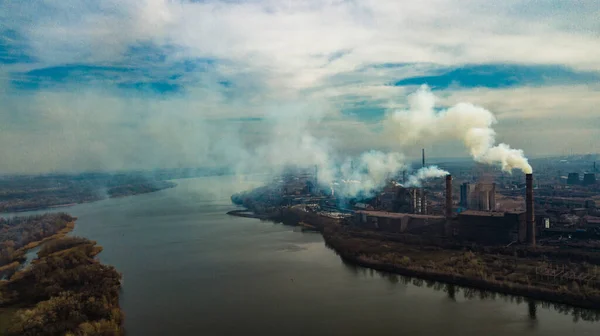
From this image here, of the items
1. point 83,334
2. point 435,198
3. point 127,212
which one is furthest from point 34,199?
point 83,334

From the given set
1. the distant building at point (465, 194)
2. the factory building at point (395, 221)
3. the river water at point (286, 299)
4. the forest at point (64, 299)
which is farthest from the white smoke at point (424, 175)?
the forest at point (64, 299)

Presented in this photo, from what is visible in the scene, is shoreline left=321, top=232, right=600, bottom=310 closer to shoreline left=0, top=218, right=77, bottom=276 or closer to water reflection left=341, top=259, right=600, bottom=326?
water reflection left=341, top=259, right=600, bottom=326

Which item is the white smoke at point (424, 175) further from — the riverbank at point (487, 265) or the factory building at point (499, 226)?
the riverbank at point (487, 265)

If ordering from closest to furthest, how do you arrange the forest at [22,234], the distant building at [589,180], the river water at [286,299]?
the river water at [286,299] < the forest at [22,234] < the distant building at [589,180]

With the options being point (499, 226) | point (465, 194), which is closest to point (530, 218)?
point (499, 226)

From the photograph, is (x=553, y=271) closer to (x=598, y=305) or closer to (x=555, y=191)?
(x=598, y=305)

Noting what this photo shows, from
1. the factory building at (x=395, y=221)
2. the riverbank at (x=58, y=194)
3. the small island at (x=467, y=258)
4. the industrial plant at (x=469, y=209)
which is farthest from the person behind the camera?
the riverbank at (x=58, y=194)

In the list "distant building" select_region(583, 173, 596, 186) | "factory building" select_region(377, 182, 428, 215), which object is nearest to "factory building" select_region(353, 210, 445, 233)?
"factory building" select_region(377, 182, 428, 215)
